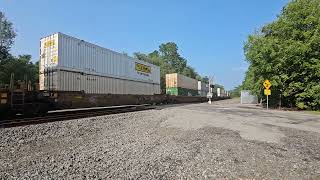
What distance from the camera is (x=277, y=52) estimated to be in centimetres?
3341

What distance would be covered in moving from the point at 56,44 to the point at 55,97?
153 inches

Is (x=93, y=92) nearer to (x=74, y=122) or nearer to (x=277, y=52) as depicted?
(x=74, y=122)

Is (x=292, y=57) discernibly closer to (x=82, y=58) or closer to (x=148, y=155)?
(x=82, y=58)

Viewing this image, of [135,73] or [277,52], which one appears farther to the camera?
[277,52]

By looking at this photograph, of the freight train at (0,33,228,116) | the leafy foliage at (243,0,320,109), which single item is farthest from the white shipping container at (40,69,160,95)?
the leafy foliage at (243,0,320,109)

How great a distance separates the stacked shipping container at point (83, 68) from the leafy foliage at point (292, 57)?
50.9 feet

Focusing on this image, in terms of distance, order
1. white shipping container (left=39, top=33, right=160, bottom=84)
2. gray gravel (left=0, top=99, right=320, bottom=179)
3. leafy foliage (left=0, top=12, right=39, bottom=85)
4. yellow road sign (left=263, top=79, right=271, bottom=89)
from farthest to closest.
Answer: leafy foliage (left=0, top=12, right=39, bottom=85)
yellow road sign (left=263, top=79, right=271, bottom=89)
white shipping container (left=39, top=33, right=160, bottom=84)
gray gravel (left=0, top=99, right=320, bottom=179)

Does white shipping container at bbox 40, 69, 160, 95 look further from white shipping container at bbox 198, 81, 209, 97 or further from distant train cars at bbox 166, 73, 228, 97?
white shipping container at bbox 198, 81, 209, 97

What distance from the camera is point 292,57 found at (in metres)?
32.8

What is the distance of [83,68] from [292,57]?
2272 centimetres

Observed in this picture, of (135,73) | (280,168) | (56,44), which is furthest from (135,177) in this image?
(135,73)

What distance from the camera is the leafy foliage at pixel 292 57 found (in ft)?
106

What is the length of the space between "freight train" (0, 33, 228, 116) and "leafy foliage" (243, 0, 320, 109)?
1557cm

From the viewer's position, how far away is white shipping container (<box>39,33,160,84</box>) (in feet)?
63.8
